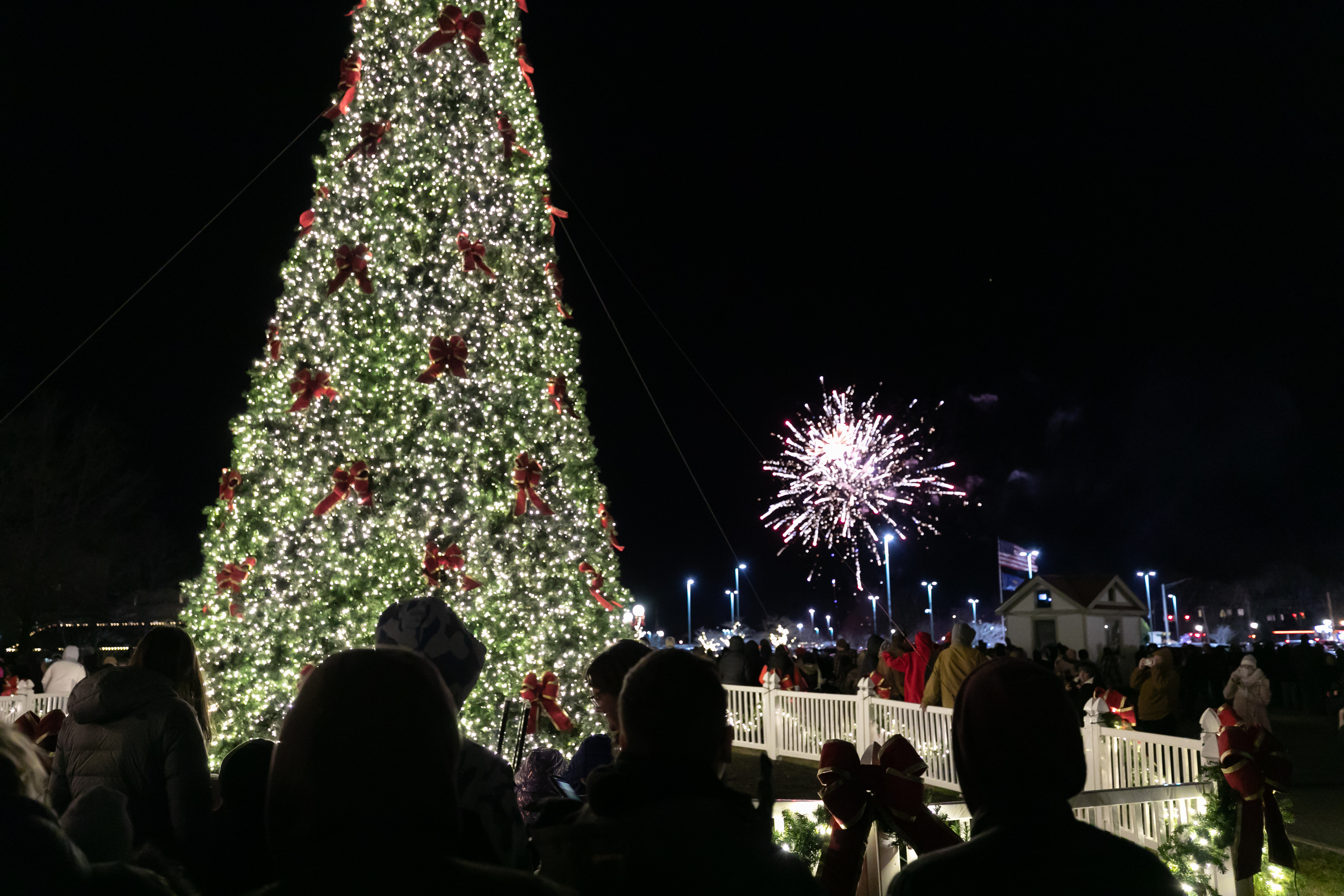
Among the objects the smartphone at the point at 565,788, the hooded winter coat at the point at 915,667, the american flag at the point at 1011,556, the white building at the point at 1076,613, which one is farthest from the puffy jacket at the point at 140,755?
the american flag at the point at 1011,556

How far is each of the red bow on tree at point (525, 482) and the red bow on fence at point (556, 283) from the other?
182cm

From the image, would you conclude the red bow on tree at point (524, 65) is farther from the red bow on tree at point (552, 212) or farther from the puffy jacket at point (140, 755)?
the puffy jacket at point (140, 755)

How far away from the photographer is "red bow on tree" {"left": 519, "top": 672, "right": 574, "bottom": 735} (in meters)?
8.91

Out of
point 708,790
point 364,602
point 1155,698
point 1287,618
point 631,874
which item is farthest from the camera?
point 1287,618

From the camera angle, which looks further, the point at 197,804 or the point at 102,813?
the point at 197,804

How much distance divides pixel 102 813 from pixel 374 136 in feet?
28.0

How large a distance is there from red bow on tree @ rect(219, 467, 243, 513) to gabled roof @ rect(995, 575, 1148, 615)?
1537 inches

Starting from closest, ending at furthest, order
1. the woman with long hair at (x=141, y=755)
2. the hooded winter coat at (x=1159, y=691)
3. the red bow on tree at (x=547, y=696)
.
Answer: the woman with long hair at (x=141, y=755) < the red bow on tree at (x=547, y=696) < the hooded winter coat at (x=1159, y=691)

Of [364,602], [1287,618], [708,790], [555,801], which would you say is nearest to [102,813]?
[555,801]

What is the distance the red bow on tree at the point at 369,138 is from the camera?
9430 mm

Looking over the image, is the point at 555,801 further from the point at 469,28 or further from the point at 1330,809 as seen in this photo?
the point at 1330,809

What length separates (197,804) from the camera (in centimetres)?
331

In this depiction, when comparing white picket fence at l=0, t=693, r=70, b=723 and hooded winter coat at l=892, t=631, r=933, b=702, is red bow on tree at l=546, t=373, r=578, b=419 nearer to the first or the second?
hooded winter coat at l=892, t=631, r=933, b=702

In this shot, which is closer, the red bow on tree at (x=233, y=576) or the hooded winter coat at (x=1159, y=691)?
the red bow on tree at (x=233, y=576)
